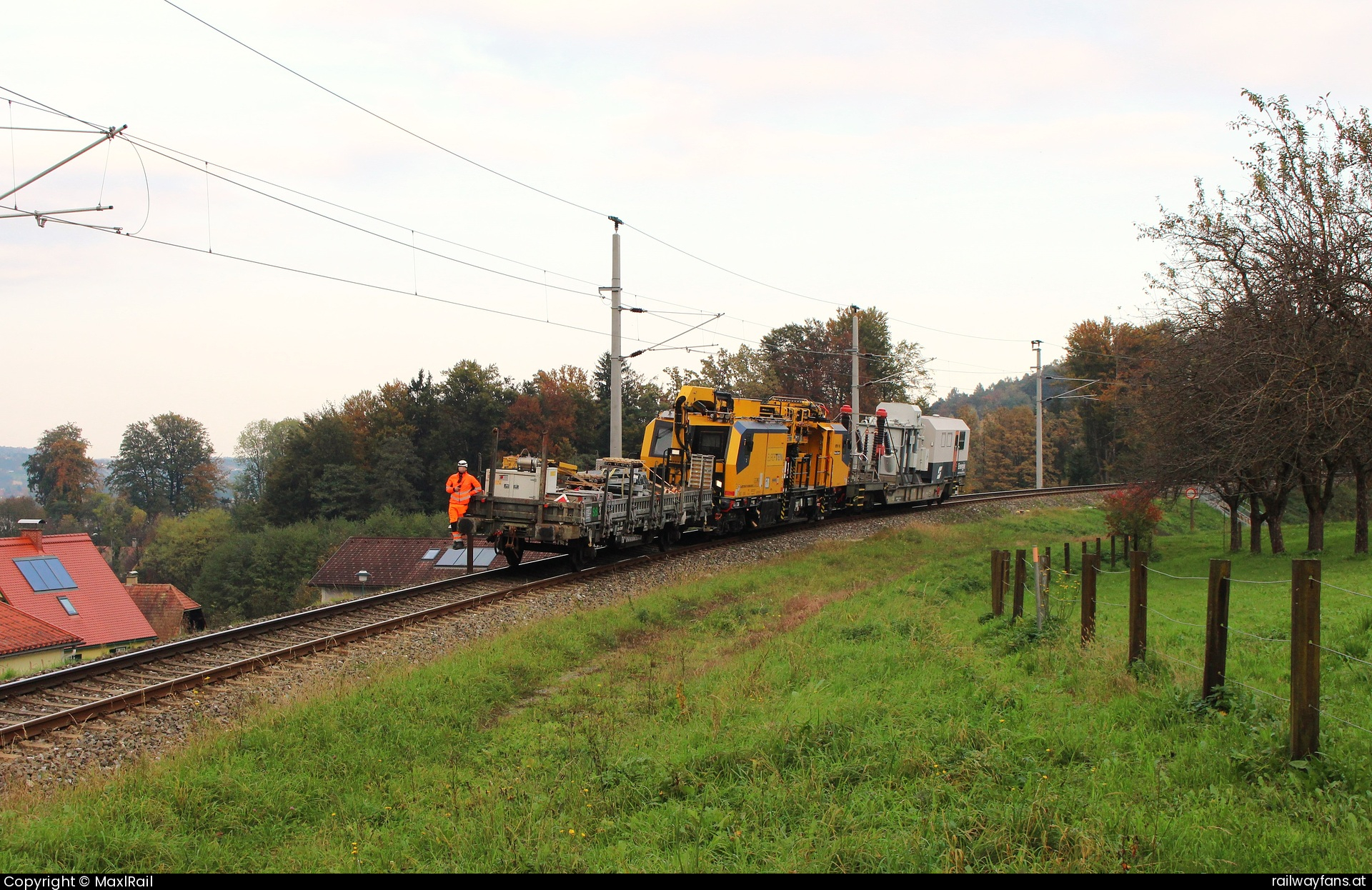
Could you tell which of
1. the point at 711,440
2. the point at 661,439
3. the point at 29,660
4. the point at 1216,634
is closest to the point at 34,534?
the point at 29,660

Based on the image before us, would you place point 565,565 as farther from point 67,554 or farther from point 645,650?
point 67,554

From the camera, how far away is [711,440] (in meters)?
20.4

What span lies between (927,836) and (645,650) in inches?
258

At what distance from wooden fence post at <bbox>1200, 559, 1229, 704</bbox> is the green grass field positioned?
0.59ft

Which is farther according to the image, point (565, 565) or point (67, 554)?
point (67, 554)

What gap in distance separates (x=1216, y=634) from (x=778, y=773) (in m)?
3.35

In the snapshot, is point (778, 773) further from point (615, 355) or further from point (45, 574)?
point (45, 574)

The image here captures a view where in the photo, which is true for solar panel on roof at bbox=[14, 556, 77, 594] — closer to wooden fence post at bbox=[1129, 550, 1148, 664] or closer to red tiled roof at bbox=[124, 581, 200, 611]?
red tiled roof at bbox=[124, 581, 200, 611]

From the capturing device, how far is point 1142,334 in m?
58.1

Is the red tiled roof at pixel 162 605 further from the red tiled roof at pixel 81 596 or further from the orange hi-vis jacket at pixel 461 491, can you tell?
the orange hi-vis jacket at pixel 461 491

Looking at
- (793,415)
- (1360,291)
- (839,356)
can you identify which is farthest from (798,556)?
(839,356)

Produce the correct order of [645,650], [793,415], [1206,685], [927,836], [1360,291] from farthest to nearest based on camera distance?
[793,415], [1360,291], [645,650], [1206,685], [927,836]

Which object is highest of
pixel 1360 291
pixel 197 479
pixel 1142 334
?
pixel 1142 334

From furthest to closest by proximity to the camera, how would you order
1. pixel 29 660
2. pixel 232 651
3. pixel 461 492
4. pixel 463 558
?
pixel 463 558 < pixel 29 660 < pixel 461 492 < pixel 232 651
